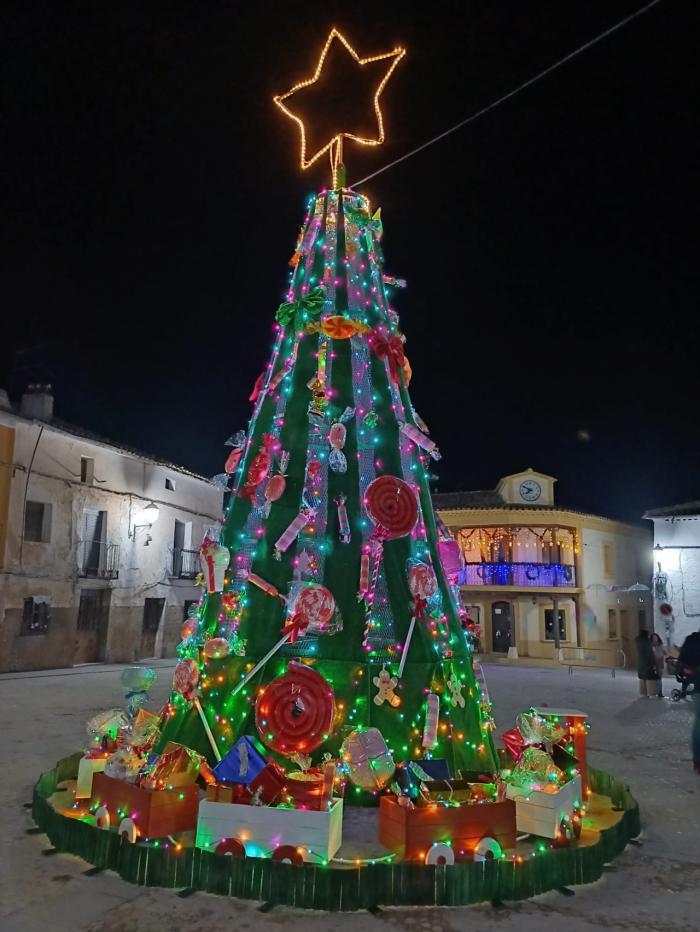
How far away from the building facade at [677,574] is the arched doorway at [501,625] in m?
5.90

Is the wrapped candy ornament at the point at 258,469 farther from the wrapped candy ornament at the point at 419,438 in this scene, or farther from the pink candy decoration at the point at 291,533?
the wrapped candy ornament at the point at 419,438

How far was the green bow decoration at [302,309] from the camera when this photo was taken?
6.47 m

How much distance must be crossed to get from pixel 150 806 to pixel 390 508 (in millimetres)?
2873

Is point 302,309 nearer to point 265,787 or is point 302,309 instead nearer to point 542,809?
point 265,787

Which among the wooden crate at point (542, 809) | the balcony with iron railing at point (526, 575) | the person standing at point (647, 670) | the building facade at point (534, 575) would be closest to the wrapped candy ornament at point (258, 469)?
the wooden crate at point (542, 809)

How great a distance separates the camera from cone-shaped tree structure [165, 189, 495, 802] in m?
5.34

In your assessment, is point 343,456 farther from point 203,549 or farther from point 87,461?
point 87,461

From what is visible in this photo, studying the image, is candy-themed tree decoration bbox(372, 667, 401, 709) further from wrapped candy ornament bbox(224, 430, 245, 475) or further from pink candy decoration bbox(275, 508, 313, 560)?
wrapped candy ornament bbox(224, 430, 245, 475)

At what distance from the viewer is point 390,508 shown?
5.73 meters

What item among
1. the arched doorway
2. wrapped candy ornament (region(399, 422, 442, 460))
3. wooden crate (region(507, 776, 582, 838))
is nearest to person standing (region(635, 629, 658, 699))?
wrapped candy ornament (region(399, 422, 442, 460))

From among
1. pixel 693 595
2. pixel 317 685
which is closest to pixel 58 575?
pixel 317 685

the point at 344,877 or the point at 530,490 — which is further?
the point at 530,490

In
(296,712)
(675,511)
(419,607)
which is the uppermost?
(675,511)

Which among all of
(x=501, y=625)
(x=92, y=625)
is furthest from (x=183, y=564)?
(x=501, y=625)
